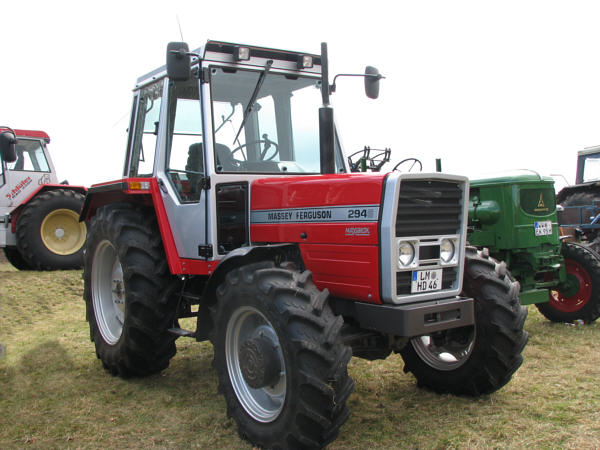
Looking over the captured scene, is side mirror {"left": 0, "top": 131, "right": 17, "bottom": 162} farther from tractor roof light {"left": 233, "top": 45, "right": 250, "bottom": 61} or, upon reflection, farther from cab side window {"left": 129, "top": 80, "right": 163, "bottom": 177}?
tractor roof light {"left": 233, "top": 45, "right": 250, "bottom": 61}

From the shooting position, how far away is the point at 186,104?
4574 mm

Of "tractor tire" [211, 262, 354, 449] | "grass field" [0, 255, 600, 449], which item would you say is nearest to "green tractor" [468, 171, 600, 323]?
"grass field" [0, 255, 600, 449]

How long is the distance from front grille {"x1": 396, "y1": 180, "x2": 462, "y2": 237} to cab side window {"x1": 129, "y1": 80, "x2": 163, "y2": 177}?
93.4 inches

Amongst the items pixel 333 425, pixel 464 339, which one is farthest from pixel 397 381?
pixel 333 425

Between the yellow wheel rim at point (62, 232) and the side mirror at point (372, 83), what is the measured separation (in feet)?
28.1

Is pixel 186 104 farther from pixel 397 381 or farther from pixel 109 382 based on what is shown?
pixel 397 381

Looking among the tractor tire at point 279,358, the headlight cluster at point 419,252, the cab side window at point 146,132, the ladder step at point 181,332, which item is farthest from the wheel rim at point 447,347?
the cab side window at point 146,132

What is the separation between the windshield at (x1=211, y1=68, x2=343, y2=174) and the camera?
4297mm

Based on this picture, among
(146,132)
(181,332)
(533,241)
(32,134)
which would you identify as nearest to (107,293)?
(181,332)

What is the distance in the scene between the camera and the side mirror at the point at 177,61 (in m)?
3.85

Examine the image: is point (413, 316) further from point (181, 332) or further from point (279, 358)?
point (181, 332)

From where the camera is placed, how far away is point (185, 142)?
4.60 m

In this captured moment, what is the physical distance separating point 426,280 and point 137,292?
7.66 ft

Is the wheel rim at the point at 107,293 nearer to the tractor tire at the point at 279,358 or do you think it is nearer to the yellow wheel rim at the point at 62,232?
the tractor tire at the point at 279,358
